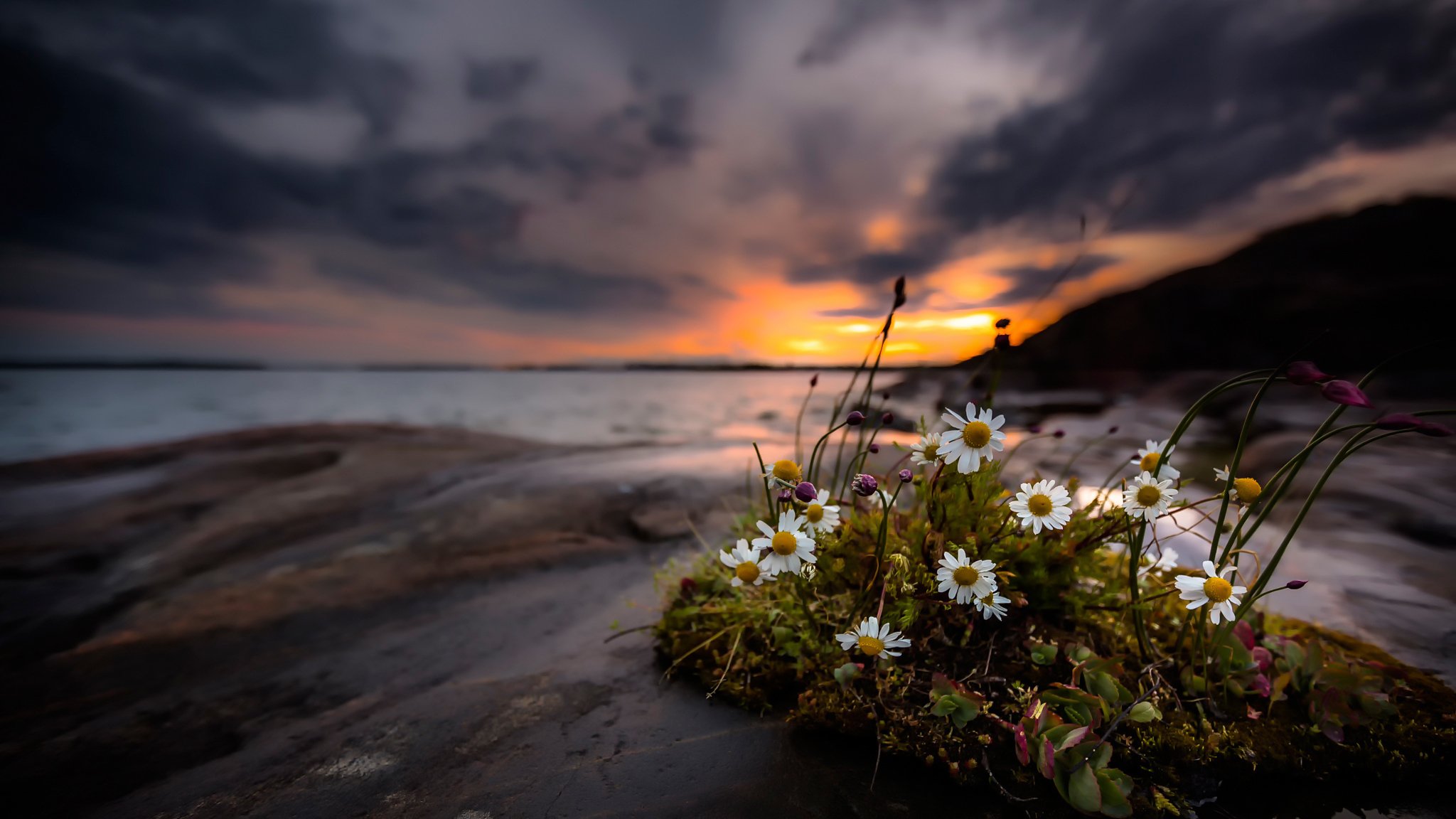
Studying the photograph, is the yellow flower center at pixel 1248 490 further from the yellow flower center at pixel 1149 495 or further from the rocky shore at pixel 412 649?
the rocky shore at pixel 412 649

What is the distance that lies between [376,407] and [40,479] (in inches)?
660

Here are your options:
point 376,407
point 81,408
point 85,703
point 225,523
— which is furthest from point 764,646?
point 81,408

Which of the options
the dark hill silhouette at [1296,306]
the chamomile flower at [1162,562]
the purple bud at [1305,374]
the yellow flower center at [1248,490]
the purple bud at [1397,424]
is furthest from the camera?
the dark hill silhouette at [1296,306]

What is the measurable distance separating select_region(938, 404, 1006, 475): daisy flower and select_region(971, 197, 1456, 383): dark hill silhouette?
14.8 metres

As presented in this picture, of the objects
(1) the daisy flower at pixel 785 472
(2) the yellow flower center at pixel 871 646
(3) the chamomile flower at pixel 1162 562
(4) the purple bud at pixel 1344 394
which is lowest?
(2) the yellow flower center at pixel 871 646

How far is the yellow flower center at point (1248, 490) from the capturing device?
198 cm

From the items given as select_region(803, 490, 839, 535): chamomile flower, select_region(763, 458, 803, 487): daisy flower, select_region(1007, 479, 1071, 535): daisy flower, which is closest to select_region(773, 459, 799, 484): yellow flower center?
select_region(763, 458, 803, 487): daisy flower

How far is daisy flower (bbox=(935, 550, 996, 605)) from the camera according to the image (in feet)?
6.54

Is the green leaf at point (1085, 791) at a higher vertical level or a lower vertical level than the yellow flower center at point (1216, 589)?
lower

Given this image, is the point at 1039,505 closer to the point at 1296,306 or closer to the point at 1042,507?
the point at 1042,507

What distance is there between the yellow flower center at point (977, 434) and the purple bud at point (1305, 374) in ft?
2.67

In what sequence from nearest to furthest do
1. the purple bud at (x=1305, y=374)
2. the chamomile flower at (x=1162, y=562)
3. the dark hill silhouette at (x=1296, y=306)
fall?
the purple bud at (x=1305, y=374), the chamomile flower at (x=1162, y=562), the dark hill silhouette at (x=1296, y=306)

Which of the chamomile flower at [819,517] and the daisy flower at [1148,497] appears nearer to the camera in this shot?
the daisy flower at [1148,497]

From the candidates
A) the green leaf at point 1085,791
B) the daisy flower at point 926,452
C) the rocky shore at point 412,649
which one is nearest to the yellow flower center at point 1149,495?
the daisy flower at point 926,452
